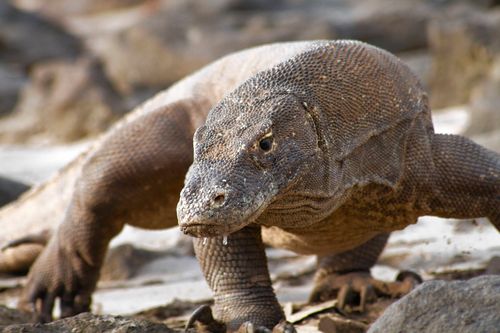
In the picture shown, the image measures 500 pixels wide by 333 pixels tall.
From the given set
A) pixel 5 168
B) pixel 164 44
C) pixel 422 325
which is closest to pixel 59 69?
pixel 164 44

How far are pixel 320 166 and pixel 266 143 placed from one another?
0.28 meters

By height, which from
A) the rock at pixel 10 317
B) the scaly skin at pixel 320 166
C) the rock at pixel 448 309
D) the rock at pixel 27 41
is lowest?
the rock at pixel 448 309

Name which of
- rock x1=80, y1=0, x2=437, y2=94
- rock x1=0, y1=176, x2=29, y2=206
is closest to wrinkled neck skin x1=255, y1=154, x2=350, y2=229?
rock x1=0, y1=176, x2=29, y2=206

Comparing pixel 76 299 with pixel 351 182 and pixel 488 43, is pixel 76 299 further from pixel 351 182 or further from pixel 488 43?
pixel 488 43

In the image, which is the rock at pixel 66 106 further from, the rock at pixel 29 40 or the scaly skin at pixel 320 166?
the scaly skin at pixel 320 166

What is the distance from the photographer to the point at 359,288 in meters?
5.08

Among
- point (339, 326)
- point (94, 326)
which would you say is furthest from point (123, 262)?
point (94, 326)

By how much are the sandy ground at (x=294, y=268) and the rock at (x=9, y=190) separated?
0.87 m

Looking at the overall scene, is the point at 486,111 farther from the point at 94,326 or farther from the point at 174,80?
the point at 174,80

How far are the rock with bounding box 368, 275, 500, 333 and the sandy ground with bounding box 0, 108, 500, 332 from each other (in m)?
1.70

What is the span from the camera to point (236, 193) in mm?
3146

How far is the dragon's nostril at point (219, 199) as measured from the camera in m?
3.11

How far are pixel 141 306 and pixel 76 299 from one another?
1.16ft

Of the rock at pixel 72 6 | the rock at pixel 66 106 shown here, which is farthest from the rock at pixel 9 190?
the rock at pixel 72 6
